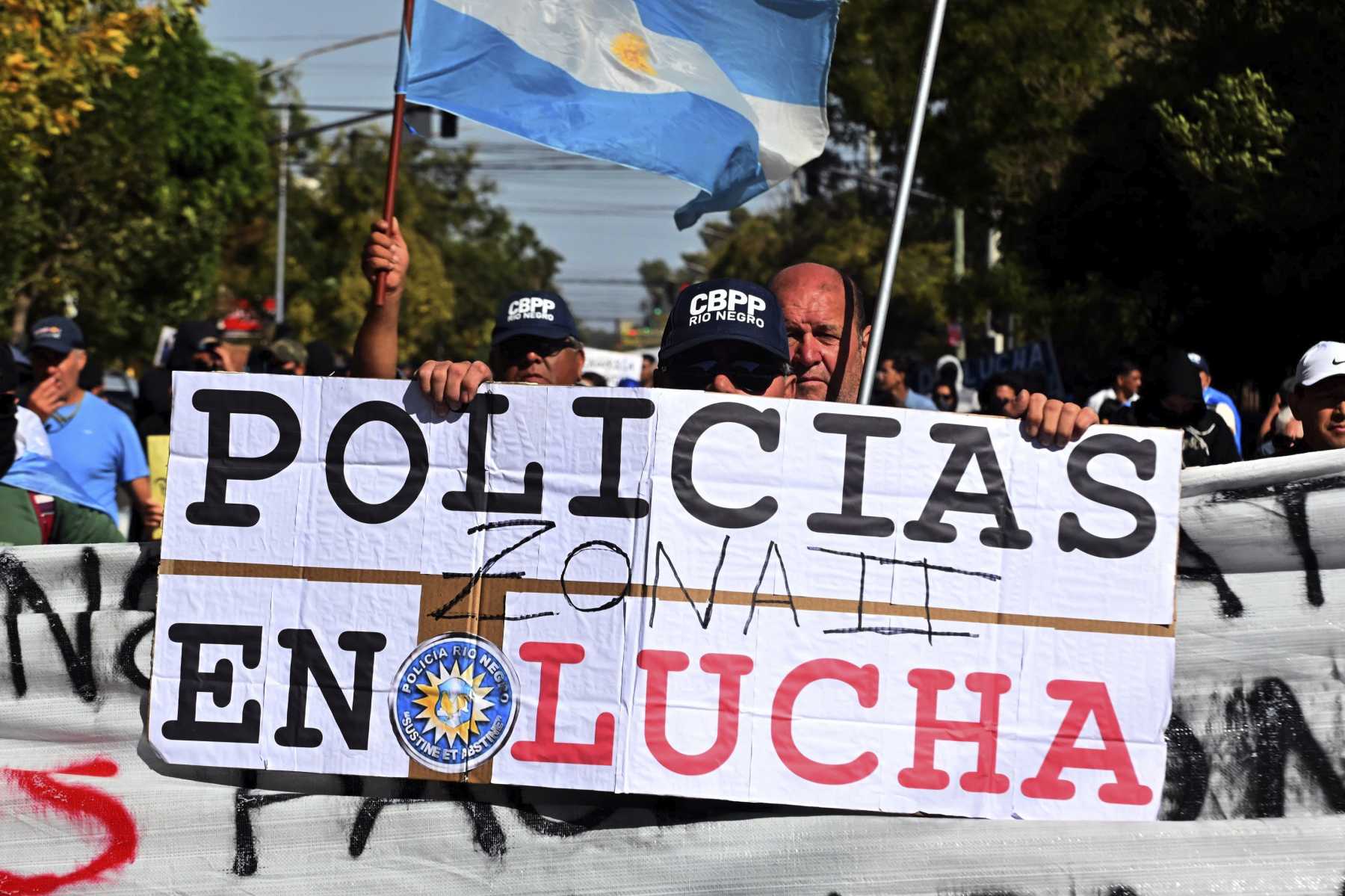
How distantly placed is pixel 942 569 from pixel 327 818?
4.58 feet

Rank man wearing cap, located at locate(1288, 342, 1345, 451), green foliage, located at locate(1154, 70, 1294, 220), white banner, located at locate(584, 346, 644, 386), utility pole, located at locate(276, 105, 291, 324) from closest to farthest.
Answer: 1. man wearing cap, located at locate(1288, 342, 1345, 451)
2. green foliage, located at locate(1154, 70, 1294, 220)
3. white banner, located at locate(584, 346, 644, 386)
4. utility pole, located at locate(276, 105, 291, 324)

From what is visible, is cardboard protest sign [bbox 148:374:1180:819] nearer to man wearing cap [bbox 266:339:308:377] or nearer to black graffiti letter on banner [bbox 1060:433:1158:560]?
black graffiti letter on banner [bbox 1060:433:1158:560]

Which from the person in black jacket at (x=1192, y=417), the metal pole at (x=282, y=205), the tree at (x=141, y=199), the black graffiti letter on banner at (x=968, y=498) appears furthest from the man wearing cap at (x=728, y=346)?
the metal pole at (x=282, y=205)

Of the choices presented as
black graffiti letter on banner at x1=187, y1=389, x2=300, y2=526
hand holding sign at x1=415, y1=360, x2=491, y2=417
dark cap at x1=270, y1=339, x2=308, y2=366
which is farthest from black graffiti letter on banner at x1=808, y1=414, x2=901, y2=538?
dark cap at x1=270, y1=339, x2=308, y2=366

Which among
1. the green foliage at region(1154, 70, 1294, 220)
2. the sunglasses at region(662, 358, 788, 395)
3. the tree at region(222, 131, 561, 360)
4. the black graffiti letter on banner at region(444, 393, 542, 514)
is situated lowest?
the black graffiti letter on banner at region(444, 393, 542, 514)

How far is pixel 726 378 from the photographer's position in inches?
154

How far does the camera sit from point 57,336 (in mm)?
7047

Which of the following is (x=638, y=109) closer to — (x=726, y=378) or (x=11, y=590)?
(x=726, y=378)

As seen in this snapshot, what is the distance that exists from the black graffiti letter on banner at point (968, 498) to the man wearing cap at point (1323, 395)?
4.47 feet

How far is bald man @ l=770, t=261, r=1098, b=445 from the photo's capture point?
4.73 m

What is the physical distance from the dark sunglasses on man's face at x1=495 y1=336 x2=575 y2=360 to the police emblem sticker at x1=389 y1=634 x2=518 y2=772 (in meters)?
1.74

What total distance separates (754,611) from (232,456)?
1.15 m

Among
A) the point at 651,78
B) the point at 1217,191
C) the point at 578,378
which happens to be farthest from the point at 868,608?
the point at 1217,191

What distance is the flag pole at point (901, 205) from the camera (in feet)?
19.7
